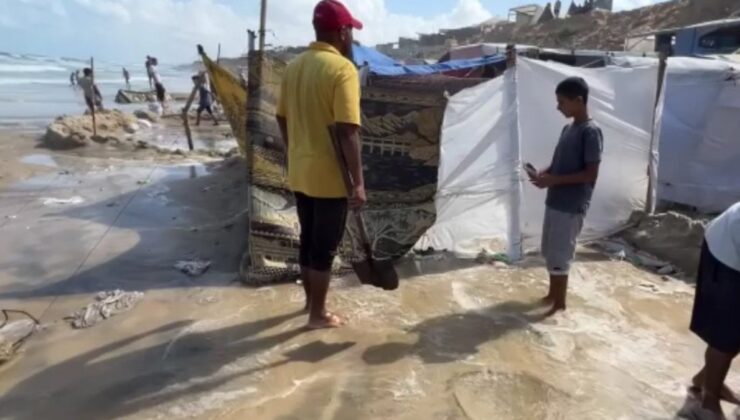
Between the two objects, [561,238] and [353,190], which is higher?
[353,190]

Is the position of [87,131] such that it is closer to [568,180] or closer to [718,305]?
[568,180]

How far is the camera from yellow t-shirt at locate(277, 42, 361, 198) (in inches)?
121

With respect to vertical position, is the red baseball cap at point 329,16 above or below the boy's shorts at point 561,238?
above

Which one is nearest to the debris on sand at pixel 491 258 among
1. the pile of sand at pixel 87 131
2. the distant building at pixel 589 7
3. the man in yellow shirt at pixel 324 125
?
the man in yellow shirt at pixel 324 125

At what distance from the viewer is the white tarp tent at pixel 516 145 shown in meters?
4.86

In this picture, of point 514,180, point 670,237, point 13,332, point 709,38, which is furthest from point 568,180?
point 709,38

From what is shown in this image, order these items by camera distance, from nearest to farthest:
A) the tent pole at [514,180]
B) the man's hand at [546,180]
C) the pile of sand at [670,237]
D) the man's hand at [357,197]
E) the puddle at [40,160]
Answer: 1. the man's hand at [357,197]
2. the man's hand at [546,180]
3. the tent pole at [514,180]
4. the pile of sand at [670,237]
5. the puddle at [40,160]

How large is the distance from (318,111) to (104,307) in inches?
81.8

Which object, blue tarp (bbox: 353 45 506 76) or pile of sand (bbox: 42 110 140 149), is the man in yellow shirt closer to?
blue tarp (bbox: 353 45 506 76)

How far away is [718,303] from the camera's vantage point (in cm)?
257

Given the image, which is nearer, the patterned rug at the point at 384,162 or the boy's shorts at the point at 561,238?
the boy's shorts at the point at 561,238

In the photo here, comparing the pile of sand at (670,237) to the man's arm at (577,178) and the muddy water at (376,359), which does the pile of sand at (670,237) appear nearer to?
the muddy water at (376,359)

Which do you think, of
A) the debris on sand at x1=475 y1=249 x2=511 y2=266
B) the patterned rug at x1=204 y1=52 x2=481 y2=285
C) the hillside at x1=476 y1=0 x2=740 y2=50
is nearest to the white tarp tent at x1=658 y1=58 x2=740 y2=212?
the debris on sand at x1=475 y1=249 x2=511 y2=266

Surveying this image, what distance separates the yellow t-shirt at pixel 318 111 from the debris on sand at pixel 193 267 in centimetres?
171
